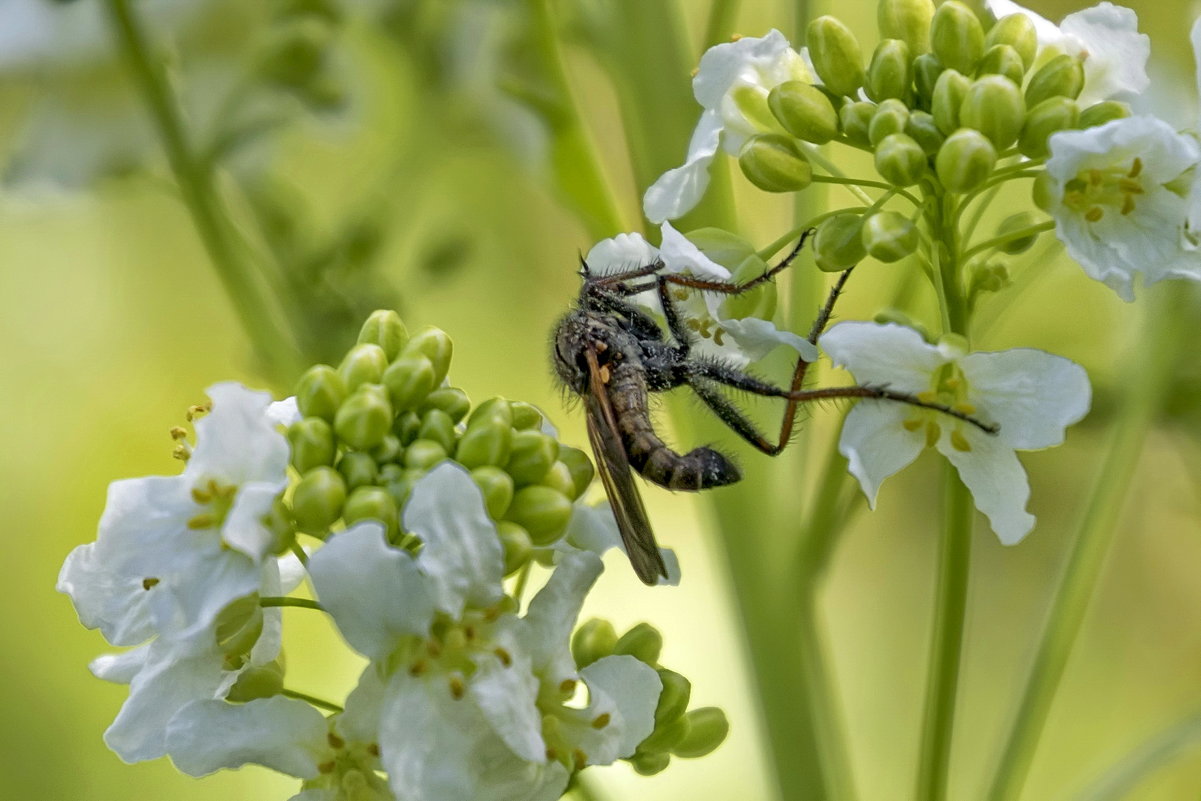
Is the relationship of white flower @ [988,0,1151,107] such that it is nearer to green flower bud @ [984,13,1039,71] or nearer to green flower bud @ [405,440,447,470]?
green flower bud @ [984,13,1039,71]

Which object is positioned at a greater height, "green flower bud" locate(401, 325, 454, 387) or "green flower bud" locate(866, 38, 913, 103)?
"green flower bud" locate(866, 38, 913, 103)

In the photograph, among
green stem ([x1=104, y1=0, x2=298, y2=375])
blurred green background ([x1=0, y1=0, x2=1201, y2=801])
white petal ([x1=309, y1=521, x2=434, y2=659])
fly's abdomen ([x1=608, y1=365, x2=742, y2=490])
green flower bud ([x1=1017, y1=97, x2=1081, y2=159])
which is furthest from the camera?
blurred green background ([x1=0, y1=0, x2=1201, y2=801])

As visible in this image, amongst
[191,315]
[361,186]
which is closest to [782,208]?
[361,186]

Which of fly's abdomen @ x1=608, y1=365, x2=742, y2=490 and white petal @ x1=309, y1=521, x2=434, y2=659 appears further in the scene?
fly's abdomen @ x1=608, y1=365, x2=742, y2=490

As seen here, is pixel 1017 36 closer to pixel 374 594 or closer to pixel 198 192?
pixel 374 594

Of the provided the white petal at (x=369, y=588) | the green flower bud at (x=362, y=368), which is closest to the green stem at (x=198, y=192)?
the green flower bud at (x=362, y=368)

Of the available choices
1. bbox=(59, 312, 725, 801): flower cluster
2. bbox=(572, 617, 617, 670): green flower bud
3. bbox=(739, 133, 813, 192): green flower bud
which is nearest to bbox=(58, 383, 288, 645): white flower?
bbox=(59, 312, 725, 801): flower cluster

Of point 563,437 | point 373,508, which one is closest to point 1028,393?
point 373,508
